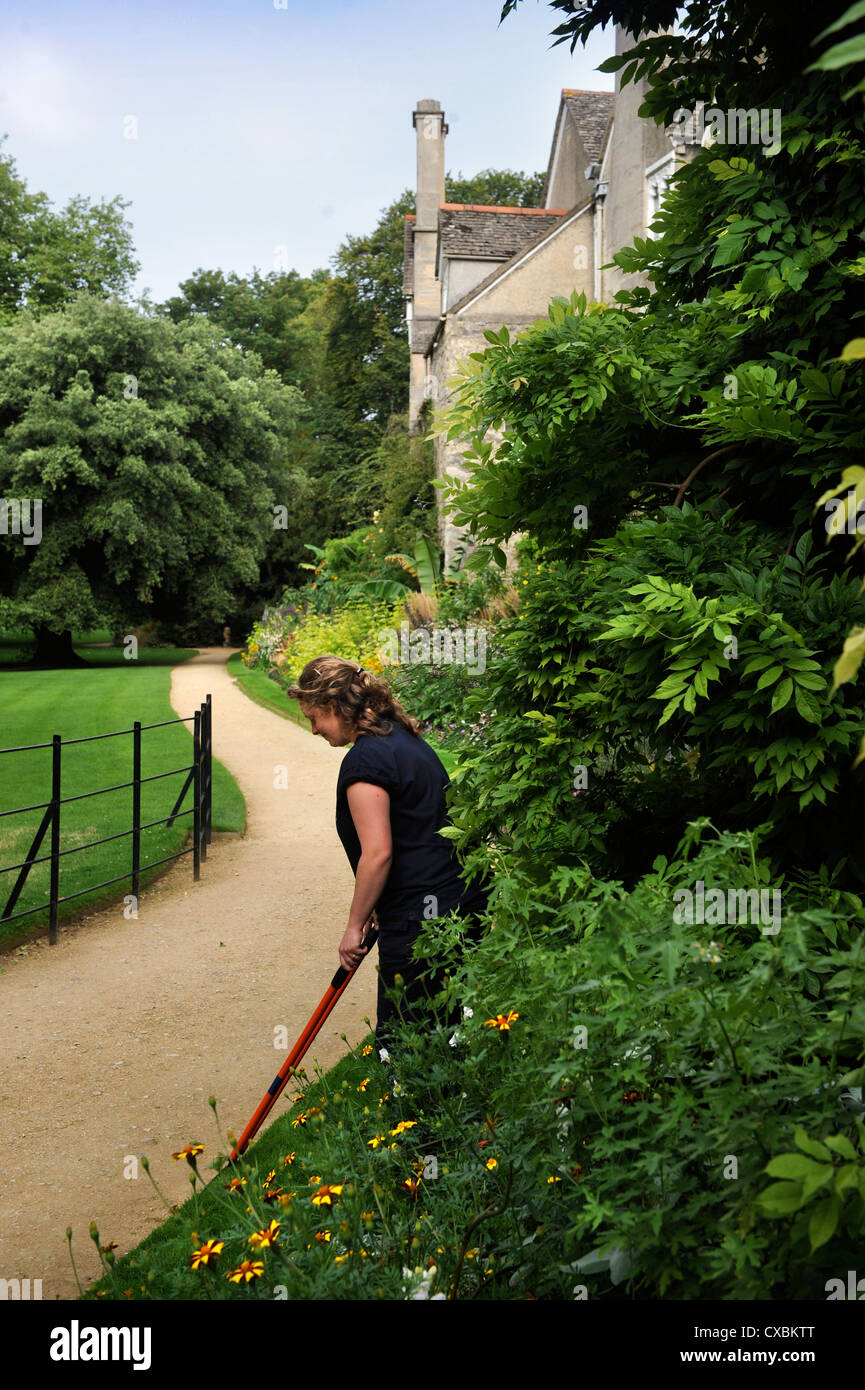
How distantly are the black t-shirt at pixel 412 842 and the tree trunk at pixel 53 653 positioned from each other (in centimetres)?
3085

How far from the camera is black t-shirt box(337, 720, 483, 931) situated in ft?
13.0

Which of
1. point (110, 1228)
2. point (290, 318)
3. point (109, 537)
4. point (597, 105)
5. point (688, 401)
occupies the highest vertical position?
point (290, 318)

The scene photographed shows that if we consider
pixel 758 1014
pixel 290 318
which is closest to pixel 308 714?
pixel 758 1014

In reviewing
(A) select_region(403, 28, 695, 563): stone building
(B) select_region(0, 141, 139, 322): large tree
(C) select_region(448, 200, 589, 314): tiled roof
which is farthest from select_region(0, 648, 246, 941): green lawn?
(B) select_region(0, 141, 139, 322): large tree

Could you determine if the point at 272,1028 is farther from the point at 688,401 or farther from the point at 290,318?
the point at 290,318

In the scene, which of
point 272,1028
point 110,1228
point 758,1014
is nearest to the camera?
point 758,1014

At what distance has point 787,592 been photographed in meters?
3.02

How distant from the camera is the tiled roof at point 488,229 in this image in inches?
832

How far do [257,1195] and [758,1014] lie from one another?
1.62 m

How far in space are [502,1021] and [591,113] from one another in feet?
70.0

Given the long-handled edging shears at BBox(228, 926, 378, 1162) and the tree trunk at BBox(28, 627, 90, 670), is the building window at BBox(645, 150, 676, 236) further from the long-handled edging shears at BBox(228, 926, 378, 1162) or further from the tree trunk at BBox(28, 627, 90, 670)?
the tree trunk at BBox(28, 627, 90, 670)

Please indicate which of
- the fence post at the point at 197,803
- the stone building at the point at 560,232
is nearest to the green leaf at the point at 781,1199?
the fence post at the point at 197,803

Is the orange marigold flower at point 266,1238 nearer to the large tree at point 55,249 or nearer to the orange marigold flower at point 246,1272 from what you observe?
the orange marigold flower at point 246,1272

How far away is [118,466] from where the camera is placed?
2991cm
